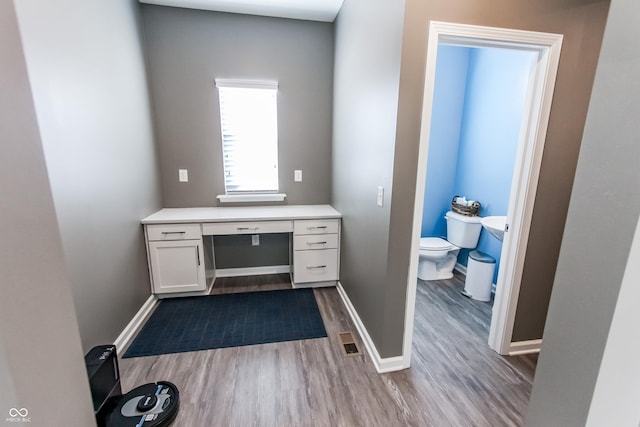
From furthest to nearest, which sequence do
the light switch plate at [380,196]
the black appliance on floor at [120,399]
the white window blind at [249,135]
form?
the white window blind at [249,135] < the light switch plate at [380,196] < the black appliance on floor at [120,399]

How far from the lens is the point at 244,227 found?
2.71 m

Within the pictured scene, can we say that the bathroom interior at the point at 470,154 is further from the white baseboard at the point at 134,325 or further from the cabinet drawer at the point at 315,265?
the white baseboard at the point at 134,325

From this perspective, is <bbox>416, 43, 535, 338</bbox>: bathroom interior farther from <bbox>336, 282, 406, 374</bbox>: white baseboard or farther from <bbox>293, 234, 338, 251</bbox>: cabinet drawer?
<bbox>336, 282, 406, 374</bbox>: white baseboard

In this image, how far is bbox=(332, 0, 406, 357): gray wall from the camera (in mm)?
1647

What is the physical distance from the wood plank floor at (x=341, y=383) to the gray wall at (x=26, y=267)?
887 millimetres

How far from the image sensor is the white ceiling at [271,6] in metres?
2.51

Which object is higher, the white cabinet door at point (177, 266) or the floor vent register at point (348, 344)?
the white cabinet door at point (177, 266)

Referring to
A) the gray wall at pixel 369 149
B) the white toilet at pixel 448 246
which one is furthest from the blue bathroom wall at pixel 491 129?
the gray wall at pixel 369 149

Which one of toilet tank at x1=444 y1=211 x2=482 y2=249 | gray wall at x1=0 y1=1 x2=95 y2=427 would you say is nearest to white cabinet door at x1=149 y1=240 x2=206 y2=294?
gray wall at x1=0 y1=1 x2=95 y2=427

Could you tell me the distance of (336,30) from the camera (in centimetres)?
280

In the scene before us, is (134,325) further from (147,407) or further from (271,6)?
(271,6)

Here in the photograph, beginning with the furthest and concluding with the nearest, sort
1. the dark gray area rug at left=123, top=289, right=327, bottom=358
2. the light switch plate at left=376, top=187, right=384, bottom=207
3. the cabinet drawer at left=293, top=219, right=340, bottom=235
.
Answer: the cabinet drawer at left=293, top=219, right=340, bottom=235 < the dark gray area rug at left=123, top=289, right=327, bottom=358 < the light switch plate at left=376, top=187, right=384, bottom=207

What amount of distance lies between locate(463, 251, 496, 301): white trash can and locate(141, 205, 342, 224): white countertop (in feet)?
4.60

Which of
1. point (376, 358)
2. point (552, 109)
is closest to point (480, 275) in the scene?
point (376, 358)
